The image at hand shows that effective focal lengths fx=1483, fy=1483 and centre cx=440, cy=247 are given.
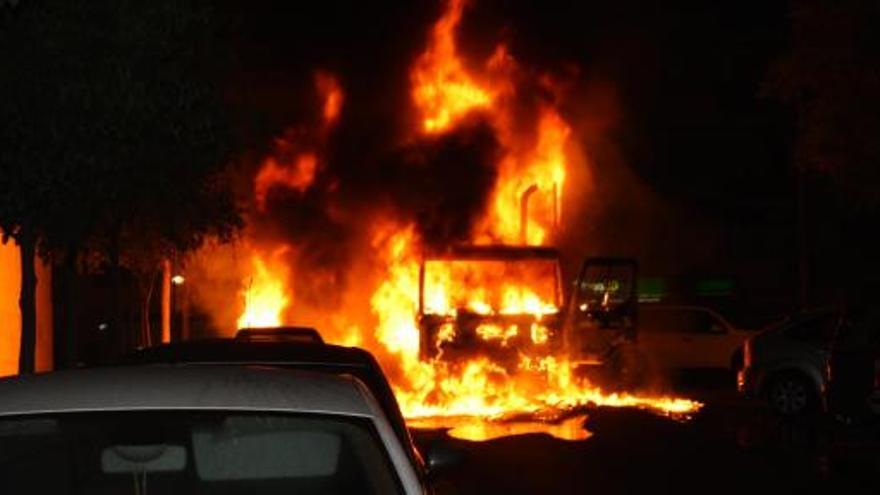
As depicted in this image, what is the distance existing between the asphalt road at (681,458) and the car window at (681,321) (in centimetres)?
838

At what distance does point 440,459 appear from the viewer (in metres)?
6.82

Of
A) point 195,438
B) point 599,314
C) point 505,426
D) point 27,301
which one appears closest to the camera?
point 195,438

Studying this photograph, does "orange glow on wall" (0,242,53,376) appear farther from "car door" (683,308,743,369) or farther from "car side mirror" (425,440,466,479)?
"car side mirror" (425,440,466,479)

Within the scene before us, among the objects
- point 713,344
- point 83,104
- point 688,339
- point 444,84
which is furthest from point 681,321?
point 83,104

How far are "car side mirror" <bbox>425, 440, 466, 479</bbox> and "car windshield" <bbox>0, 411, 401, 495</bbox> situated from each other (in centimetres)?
189

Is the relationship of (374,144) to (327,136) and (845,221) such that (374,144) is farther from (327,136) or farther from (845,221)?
(845,221)

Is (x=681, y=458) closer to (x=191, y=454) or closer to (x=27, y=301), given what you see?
(x=27, y=301)

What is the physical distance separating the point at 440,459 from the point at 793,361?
51.0 feet

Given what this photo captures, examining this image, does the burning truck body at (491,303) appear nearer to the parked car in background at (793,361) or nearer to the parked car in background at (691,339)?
the parked car in background at (793,361)

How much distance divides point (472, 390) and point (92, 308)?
40.1 feet

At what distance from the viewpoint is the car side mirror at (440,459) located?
6.77 meters

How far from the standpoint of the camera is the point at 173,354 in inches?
362

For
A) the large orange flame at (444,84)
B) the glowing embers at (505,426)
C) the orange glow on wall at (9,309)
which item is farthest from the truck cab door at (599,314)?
the orange glow on wall at (9,309)

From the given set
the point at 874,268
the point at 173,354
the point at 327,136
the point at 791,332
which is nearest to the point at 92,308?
the point at 327,136
